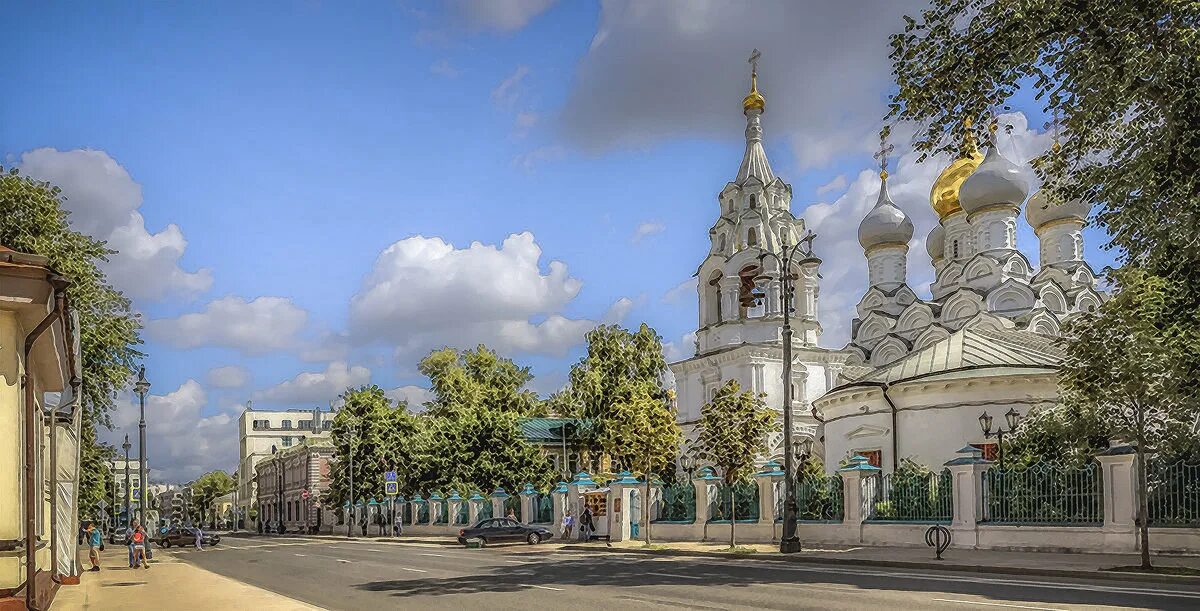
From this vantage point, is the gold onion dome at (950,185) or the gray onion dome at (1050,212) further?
the gold onion dome at (950,185)

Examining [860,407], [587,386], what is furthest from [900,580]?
[587,386]

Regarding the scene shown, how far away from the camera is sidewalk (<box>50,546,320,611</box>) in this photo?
15461 mm

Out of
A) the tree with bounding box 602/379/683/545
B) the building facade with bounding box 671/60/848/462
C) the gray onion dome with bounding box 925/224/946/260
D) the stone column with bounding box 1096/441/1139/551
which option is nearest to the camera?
the stone column with bounding box 1096/441/1139/551

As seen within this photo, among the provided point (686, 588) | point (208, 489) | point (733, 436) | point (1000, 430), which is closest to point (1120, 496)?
point (1000, 430)

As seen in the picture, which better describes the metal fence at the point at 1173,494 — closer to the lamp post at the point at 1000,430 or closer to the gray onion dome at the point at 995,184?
the lamp post at the point at 1000,430

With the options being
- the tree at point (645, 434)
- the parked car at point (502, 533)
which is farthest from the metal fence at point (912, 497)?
the tree at point (645, 434)

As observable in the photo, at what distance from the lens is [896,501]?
26.7 meters

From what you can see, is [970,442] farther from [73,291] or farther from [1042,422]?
[73,291]

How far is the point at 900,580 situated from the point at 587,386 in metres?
46.6

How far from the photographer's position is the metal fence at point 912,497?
25281mm

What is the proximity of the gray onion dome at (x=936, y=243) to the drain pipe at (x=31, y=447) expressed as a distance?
5842 cm

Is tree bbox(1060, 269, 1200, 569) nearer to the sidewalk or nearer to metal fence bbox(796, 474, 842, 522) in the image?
metal fence bbox(796, 474, 842, 522)

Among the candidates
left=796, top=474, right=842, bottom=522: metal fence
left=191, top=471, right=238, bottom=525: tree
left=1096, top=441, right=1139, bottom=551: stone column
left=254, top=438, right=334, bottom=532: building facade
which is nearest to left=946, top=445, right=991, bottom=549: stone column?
left=1096, top=441, right=1139, bottom=551: stone column

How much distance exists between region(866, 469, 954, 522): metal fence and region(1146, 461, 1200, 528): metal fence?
491cm
